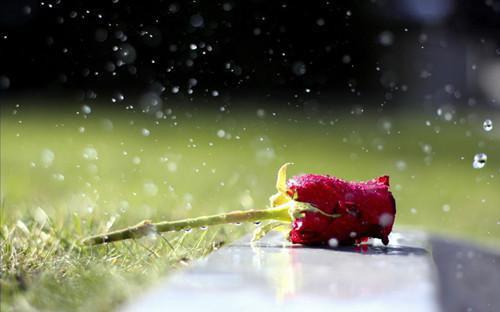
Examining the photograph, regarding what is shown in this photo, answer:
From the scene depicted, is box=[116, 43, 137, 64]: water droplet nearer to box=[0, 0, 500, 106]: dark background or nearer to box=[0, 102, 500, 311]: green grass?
box=[0, 0, 500, 106]: dark background

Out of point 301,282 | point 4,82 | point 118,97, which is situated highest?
point 4,82

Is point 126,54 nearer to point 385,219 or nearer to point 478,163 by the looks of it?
point 478,163

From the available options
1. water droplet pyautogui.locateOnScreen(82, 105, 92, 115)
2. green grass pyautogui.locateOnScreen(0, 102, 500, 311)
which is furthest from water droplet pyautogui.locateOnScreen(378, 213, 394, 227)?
water droplet pyautogui.locateOnScreen(82, 105, 92, 115)

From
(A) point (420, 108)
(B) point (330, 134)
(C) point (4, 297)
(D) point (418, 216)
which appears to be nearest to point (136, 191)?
(D) point (418, 216)

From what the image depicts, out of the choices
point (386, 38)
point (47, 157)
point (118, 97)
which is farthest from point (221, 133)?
point (386, 38)

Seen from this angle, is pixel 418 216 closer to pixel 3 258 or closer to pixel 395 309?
pixel 3 258

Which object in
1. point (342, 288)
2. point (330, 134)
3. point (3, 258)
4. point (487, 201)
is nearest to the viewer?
point (342, 288)
